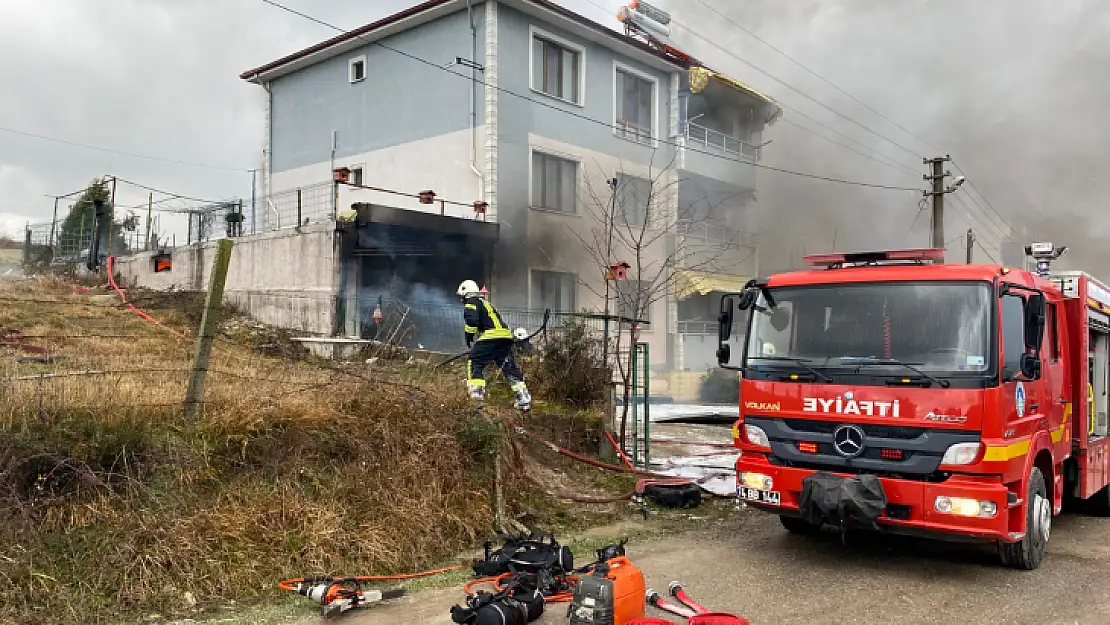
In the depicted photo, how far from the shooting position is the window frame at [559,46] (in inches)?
758

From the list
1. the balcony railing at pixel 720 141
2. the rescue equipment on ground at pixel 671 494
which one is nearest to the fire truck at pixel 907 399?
the rescue equipment on ground at pixel 671 494

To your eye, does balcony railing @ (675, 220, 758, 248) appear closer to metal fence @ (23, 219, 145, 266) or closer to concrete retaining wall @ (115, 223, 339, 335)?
concrete retaining wall @ (115, 223, 339, 335)

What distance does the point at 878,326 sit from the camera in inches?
232

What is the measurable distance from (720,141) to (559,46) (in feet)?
24.2

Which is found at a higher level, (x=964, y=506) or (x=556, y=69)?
(x=556, y=69)

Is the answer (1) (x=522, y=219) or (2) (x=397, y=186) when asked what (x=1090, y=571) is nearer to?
(1) (x=522, y=219)

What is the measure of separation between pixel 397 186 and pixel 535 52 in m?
4.95

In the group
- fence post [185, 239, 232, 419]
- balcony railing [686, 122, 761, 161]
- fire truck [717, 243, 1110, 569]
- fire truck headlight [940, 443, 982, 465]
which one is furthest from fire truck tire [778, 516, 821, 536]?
balcony railing [686, 122, 761, 161]

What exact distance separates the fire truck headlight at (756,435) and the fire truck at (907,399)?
0.04ft

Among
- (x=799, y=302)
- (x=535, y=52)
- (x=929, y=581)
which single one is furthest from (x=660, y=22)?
(x=929, y=581)

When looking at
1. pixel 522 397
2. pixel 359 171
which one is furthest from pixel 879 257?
pixel 359 171

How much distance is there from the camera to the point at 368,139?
69.4ft

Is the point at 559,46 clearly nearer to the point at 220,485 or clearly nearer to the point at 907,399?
the point at 907,399

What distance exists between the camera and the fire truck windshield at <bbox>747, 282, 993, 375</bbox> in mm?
5562
